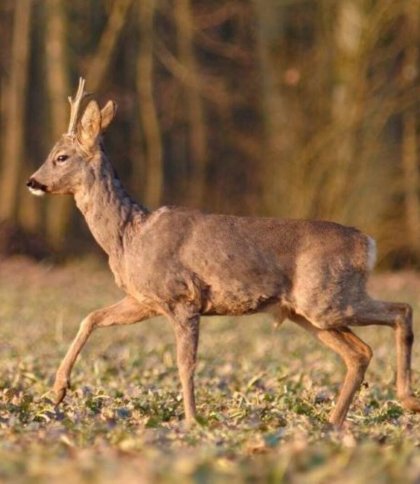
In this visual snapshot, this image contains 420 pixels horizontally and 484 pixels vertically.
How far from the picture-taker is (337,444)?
693 cm

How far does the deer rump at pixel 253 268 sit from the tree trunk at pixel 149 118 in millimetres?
20306

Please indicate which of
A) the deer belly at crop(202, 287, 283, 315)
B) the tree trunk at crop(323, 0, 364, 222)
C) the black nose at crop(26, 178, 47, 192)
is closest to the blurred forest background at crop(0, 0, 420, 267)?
the tree trunk at crop(323, 0, 364, 222)

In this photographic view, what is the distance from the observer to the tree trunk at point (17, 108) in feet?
92.2

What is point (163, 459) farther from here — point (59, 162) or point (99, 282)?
point (99, 282)

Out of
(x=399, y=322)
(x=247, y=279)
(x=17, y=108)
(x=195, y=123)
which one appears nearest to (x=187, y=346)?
(x=247, y=279)

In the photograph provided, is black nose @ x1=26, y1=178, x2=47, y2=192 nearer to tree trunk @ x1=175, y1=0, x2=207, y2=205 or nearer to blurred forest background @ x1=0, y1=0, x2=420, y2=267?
blurred forest background @ x1=0, y1=0, x2=420, y2=267

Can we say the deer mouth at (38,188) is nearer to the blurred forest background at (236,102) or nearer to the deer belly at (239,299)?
the deer belly at (239,299)

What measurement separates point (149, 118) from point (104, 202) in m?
21.6

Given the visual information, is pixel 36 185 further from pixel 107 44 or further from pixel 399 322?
pixel 107 44

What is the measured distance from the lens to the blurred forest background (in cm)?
2556

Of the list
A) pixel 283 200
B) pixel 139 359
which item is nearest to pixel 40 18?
pixel 283 200

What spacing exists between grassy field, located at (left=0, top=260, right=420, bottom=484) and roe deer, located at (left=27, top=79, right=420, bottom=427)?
38 centimetres

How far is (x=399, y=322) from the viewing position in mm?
9711

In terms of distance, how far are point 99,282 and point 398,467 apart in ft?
56.1
